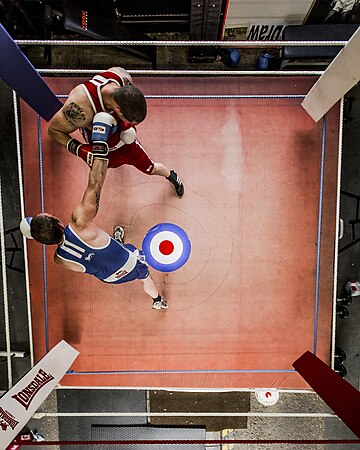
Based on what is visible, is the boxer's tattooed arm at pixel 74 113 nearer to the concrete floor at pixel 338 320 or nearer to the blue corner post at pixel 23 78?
the blue corner post at pixel 23 78

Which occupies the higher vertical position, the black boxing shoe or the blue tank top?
the black boxing shoe

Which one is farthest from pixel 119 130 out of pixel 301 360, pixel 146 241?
pixel 301 360

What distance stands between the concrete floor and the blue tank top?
151 cm

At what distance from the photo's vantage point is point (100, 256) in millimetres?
2582

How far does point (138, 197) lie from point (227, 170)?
78cm

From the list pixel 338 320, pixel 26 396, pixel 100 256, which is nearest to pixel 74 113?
pixel 100 256

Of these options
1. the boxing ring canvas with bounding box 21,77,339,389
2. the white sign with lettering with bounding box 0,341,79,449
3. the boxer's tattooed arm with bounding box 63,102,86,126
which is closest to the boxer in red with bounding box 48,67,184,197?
the boxer's tattooed arm with bounding box 63,102,86,126

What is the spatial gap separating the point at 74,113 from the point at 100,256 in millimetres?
902

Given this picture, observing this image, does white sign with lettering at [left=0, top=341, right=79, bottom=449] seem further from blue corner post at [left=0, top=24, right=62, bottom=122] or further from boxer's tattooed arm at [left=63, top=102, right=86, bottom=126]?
blue corner post at [left=0, top=24, right=62, bottom=122]

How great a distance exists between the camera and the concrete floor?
12.3 ft

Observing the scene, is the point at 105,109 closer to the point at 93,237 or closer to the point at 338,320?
the point at 93,237

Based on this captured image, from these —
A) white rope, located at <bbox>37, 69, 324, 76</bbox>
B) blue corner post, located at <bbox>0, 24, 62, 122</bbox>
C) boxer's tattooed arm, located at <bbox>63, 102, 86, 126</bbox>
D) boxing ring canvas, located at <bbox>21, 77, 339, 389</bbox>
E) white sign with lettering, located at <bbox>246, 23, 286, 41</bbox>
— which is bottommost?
boxing ring canvas, located at <bbox>21, 77, 339, 389</bbox>

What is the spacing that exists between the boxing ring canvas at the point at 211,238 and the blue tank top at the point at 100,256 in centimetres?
64

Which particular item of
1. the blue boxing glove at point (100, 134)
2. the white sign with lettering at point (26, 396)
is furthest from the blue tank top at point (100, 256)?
the white sign with lettering at point (26, 396)
